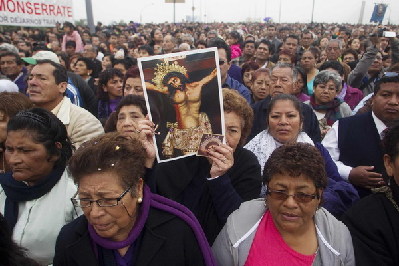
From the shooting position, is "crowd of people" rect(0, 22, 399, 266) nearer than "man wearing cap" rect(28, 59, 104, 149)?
Yes

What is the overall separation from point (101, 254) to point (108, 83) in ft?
11.9

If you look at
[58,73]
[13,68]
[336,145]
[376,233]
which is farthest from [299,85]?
[13,68]

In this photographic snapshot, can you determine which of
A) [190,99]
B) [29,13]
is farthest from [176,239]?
[29,13]

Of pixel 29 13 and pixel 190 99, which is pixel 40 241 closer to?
pixel 190 99

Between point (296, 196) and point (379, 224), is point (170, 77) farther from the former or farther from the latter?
point (379, 224)

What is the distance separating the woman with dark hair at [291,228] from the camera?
174 cm

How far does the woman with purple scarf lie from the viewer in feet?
5.02

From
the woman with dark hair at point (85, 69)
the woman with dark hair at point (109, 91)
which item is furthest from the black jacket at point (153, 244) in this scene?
the woman with dark hair at point (85, 69)

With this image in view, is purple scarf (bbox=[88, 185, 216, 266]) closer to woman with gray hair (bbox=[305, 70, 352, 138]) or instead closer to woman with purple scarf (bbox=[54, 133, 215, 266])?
woman with purple scarf (bbox=[54, 133, 215, 266])

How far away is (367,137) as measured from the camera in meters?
2.86

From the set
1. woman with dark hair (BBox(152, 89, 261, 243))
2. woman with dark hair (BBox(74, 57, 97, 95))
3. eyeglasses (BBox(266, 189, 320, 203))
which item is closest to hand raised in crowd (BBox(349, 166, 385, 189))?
woman with dark hair (BBox(152, 89, 261, 243))

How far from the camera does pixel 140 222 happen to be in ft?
5.22

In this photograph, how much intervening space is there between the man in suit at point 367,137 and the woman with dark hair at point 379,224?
834mm

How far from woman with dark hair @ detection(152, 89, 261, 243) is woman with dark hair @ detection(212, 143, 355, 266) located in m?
0.16
